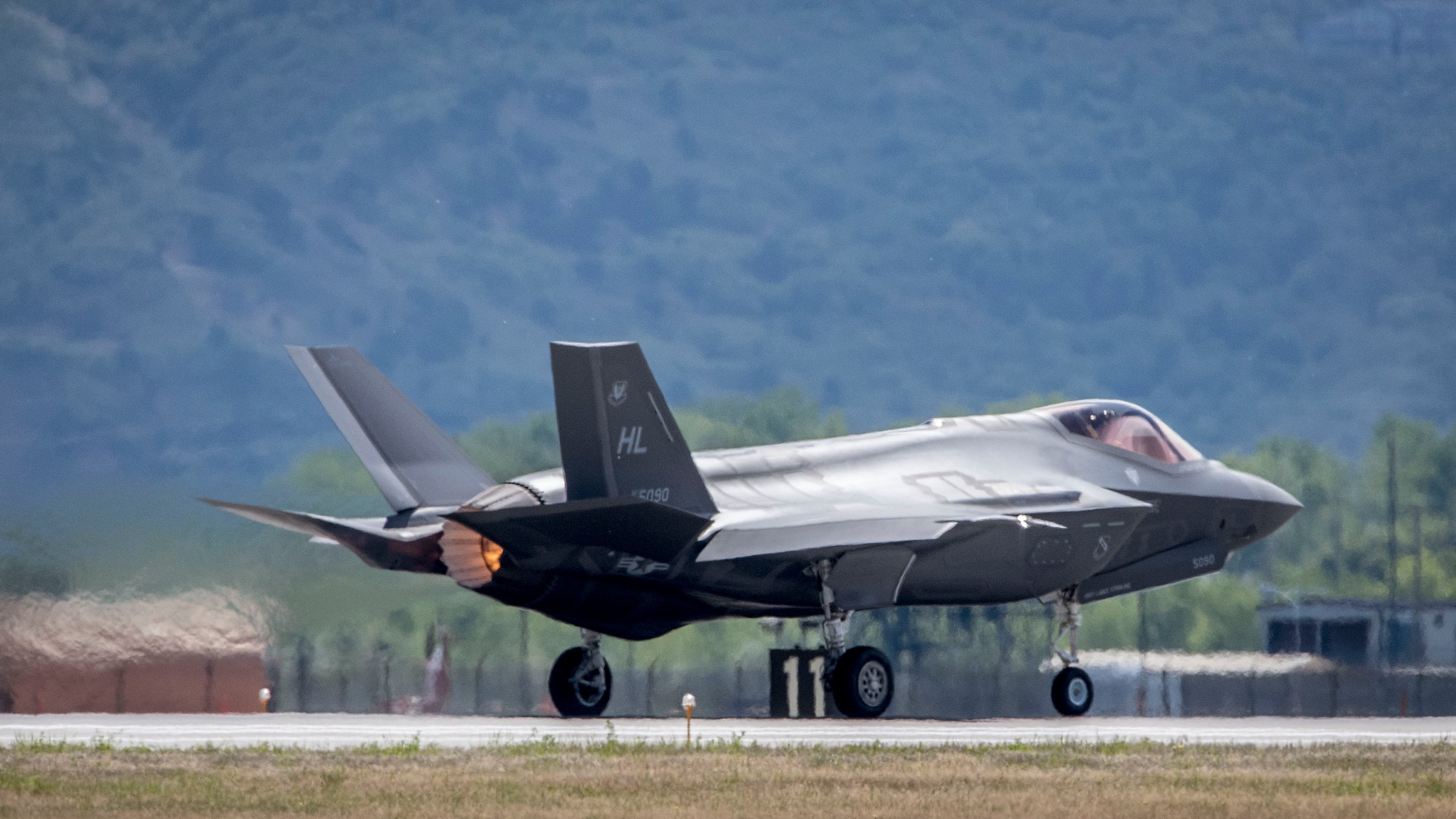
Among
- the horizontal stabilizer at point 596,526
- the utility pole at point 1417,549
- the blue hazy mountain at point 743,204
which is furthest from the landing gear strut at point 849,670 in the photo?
the blue hazy mountain at point 743,204

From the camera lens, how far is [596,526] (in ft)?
57.5

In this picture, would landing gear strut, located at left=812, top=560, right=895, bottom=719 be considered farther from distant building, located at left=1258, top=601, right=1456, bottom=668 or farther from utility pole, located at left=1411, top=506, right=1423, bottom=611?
utility pole, located at left=1411, top=506, right=1423, bottom=611

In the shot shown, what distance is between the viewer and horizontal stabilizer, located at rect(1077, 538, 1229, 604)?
22.2 m

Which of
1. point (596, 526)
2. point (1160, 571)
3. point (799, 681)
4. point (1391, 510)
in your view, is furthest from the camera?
point (1391, 510)

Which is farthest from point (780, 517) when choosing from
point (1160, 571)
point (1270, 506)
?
point (1270, 506)

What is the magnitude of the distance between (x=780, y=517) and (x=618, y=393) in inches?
98.0

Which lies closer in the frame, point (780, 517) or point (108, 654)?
point (780, 517)

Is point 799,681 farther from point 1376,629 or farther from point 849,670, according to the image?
point 1376,629

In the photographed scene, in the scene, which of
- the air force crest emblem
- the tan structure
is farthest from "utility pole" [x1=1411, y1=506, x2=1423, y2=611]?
the tan structure

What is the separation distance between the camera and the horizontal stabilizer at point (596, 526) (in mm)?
17047

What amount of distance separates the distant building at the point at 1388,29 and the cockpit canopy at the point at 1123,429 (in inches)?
4087

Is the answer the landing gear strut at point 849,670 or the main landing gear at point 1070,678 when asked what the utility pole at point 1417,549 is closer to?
the main landing gear at point 1070,678

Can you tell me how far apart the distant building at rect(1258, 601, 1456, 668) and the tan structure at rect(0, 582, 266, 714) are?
801 inches

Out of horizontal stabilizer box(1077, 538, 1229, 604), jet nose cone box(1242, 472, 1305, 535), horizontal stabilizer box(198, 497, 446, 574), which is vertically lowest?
horizontal stabilizer box(1077, 538, 1229, 604)
